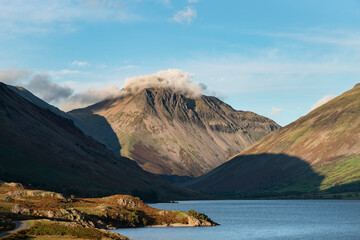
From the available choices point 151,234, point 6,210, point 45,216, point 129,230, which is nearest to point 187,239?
point 151,234

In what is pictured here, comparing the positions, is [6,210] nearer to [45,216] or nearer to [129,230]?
[45,216]

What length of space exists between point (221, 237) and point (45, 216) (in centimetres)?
4318

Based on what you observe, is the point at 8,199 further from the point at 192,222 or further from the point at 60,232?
the point at 192,222

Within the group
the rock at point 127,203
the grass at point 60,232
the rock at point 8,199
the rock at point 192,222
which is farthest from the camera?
the rock at point 127,203

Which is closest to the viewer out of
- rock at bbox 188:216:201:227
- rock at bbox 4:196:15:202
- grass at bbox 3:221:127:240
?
grass at bbox 3:221:127:240

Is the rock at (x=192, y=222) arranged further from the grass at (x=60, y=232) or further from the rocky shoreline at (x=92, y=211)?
the grass at (x=60, y=232)

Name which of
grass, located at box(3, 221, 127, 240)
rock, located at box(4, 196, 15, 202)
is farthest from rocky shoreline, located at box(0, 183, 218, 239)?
grass, located at box(3, 221, 127, 240)

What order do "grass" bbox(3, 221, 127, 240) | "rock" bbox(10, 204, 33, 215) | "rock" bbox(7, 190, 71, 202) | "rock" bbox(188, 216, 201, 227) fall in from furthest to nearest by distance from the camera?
"rock" bbox(188, 216, 201, 227) → "rock" bbox(7, 190, 71, 202) → "rock" bbox(10, 204, 33, 215) → "grass" bbox(3, 221, 127, 240)

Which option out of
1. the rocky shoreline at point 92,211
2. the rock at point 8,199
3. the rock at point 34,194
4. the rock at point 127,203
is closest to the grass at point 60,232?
the rocky shoreline at point 92,211

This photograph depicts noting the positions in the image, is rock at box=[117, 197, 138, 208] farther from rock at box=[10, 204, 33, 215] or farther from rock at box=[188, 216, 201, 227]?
rock at box=[10, 204, 33, 215]

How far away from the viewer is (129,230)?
415ft

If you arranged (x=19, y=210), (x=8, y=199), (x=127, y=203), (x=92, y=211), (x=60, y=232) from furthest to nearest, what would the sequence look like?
1. (x=127, y=203)
2. (x=92, y=211)
3. (x=8, y=199)
4. (x=19, y=210)
5. (x=60, y=232)

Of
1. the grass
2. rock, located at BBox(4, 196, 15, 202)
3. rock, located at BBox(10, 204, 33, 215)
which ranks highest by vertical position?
rock, located at BBox(4, 196, 15, 202)

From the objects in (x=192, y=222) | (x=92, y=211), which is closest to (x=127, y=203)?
(x=192, y=222)
